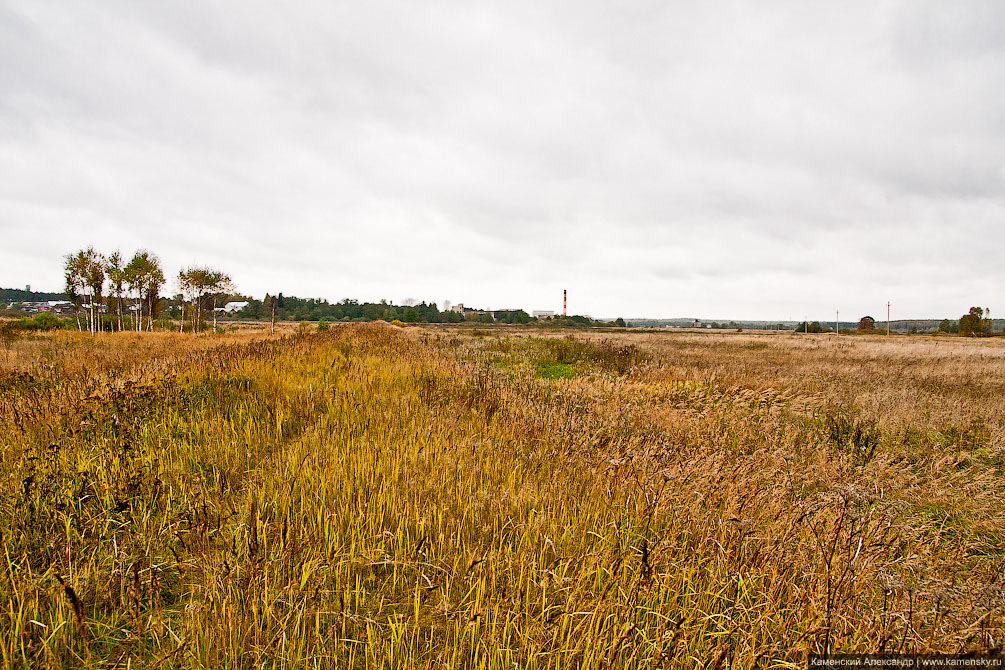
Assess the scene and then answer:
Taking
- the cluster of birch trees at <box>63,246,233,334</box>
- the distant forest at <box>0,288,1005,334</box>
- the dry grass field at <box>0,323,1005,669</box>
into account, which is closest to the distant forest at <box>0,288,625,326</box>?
the distant forest at <box>0,288,1005,334</box>

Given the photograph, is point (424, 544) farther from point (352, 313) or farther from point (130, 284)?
point (352, 313)

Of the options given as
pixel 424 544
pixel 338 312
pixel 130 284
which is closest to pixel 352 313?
pixel 338 312

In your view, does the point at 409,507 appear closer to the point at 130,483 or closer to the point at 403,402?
the point at 130,483

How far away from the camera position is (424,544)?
2205 mm

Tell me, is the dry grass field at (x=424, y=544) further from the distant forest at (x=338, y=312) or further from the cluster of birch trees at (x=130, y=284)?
the distant forest at (x=338, y=312)

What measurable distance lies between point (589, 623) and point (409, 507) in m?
1.27

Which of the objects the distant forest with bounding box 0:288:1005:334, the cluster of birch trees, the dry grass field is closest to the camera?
the dry grass field

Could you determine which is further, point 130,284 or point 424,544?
point 130,284

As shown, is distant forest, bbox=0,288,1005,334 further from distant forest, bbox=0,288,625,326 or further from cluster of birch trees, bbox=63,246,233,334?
cluster of birch trees, bbox=63,246,233,334

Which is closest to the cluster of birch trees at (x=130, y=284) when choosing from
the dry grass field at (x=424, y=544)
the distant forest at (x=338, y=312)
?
the dry grass field at (x=424, y=544)

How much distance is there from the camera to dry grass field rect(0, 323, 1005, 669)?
1.62 metres

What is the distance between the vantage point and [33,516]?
7.33ft

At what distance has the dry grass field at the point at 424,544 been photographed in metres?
1.62

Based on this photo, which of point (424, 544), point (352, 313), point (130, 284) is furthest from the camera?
point (352, 313)
